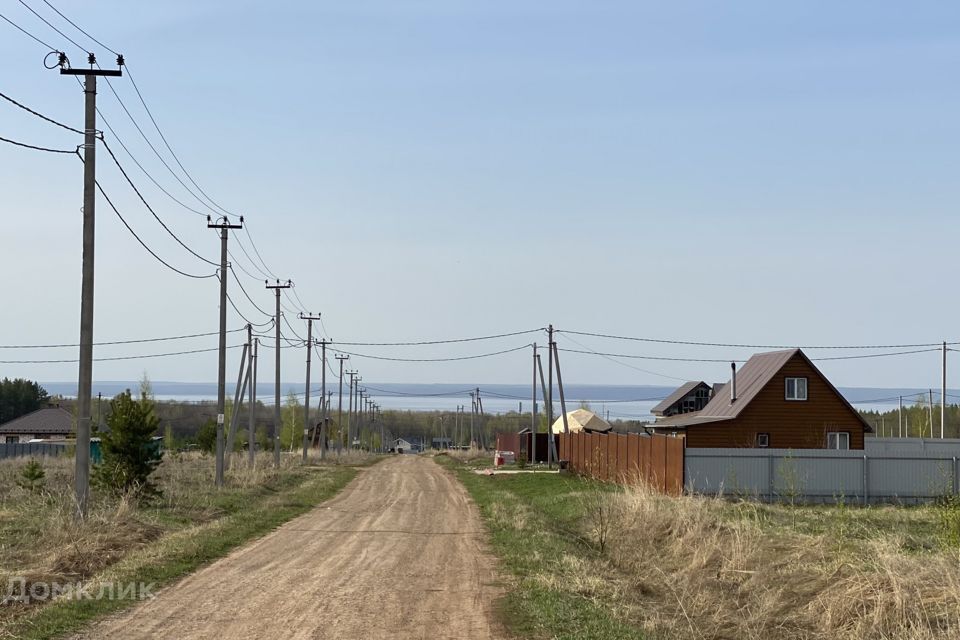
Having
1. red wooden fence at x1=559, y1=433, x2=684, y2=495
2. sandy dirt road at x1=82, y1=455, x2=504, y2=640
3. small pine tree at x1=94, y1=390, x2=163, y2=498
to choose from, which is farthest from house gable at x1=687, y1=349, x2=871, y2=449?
small pine tree at x1=94, y1=390, x2=163, y2=498

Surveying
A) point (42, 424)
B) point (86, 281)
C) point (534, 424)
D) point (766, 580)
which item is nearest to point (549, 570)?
point (766, 580)

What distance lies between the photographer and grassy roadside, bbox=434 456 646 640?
10.7 meters

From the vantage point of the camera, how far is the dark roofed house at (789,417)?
1694 inches

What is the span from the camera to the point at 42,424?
88438 mm

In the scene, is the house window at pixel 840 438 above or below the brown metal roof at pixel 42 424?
above

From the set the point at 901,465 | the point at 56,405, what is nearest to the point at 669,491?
the point at 901,465

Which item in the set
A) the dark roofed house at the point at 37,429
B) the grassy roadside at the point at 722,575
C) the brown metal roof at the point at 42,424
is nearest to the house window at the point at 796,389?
the grassy roadside at the point at 722,575

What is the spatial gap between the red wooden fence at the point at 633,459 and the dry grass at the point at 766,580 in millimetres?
7559

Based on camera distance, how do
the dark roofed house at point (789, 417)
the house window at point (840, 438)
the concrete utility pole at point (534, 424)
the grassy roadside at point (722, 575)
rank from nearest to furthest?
the grassy roadside at point (722, 575), the dark roofed house at point (789, 417), the house window at point (840, 438), the concrete utility pole at point (534, 424)

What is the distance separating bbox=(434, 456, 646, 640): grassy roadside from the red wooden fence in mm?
2949

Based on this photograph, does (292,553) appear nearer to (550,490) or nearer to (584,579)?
(584,579)

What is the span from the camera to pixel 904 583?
12.0 metres

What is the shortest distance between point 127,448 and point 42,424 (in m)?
70.4

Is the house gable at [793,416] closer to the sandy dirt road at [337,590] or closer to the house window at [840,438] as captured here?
the house window at [840,438]
